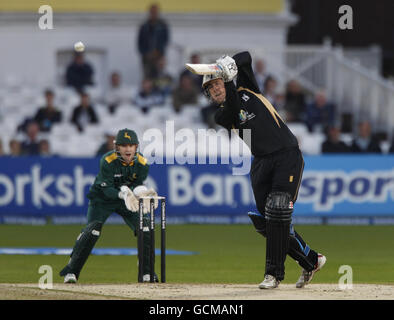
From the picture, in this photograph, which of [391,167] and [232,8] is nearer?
[391,167]

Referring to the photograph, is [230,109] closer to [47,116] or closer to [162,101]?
[47,116]

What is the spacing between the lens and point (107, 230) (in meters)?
20.2

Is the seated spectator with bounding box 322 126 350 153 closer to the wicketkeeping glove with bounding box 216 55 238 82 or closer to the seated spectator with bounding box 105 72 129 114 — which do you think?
the seated spectator with bounding box 105 72 129 114

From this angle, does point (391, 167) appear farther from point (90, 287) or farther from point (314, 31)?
point (314, 31)

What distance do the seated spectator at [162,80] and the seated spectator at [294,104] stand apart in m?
2.91

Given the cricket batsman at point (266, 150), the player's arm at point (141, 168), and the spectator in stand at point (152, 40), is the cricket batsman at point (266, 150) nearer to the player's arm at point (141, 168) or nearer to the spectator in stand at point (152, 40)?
the player's arm at point (141, 168)

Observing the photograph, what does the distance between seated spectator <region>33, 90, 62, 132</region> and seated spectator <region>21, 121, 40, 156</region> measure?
41.9 inches

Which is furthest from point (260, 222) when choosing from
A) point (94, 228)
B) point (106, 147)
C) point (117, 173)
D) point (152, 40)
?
point (152, 40)

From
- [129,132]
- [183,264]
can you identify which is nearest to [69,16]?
[183,264]

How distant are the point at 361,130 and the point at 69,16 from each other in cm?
961

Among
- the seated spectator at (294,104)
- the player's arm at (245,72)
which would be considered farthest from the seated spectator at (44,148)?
the player's arm at (245,72)

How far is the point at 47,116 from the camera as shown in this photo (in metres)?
24.2

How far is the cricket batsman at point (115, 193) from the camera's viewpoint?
1211cm
